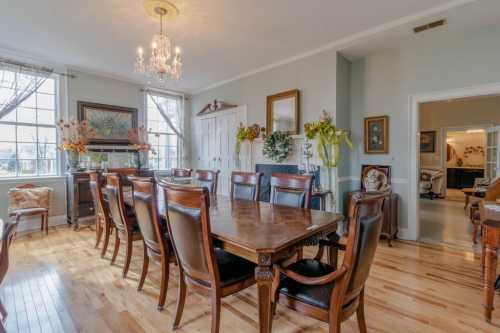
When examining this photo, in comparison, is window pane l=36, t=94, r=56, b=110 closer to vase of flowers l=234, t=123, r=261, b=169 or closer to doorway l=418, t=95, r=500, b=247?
vase of flowers l=234, t=123, r=261, b=169

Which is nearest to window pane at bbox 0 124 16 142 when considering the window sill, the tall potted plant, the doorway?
the window sill

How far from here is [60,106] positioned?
4.64 m

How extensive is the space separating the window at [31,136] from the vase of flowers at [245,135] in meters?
3.38

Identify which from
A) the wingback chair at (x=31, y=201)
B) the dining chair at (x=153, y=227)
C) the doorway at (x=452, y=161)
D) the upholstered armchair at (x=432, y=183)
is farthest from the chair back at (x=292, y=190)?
the upholstered armchair at (x=432, y=183)

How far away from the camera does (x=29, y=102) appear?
437 centimetres

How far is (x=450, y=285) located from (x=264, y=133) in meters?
3.35

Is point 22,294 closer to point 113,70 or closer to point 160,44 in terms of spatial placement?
point 160,44

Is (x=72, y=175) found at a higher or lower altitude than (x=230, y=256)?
higher

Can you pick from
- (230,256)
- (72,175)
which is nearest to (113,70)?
(72,175)

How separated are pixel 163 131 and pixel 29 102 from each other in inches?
98.1

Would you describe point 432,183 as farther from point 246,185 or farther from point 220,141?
point 246,185

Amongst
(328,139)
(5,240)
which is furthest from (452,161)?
(5,240)

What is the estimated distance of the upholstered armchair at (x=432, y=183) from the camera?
733 cm

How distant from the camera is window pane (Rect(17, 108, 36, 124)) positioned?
427 centimetres
